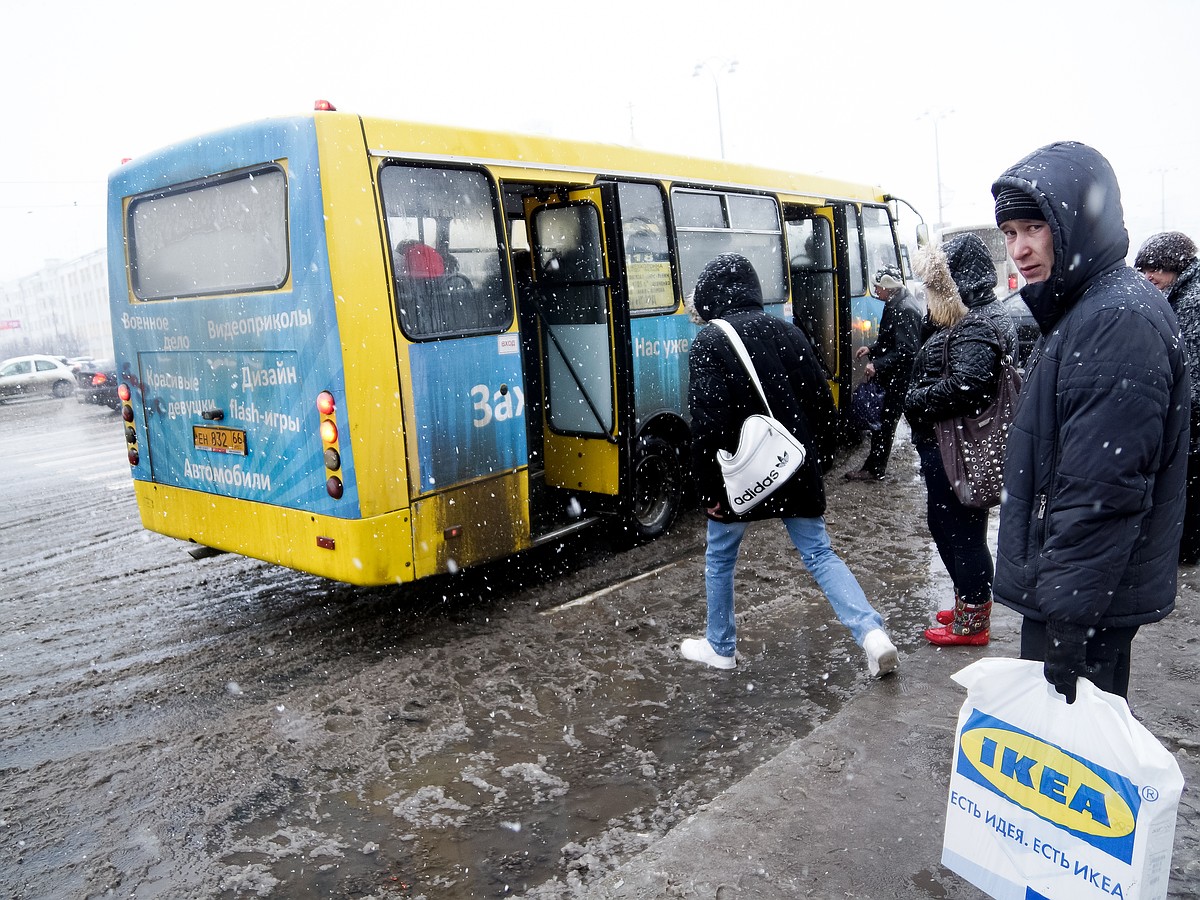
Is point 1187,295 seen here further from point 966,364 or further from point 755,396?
point 755,396

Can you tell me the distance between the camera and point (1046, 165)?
2.17 metres

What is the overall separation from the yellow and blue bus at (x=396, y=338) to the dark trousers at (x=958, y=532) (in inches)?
99.4

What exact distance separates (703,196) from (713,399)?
4032mm

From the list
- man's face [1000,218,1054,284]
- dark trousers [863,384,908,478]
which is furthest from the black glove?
dark trousers [863,384,908,478]

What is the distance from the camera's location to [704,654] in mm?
4512

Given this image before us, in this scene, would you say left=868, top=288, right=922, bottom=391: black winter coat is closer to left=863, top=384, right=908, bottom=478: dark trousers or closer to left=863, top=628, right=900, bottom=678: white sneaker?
left=863, top=384, right=908, bottom=478: dark trousers

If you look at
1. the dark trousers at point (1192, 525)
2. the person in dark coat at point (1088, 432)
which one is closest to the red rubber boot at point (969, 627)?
the dark trousers at point (1192, 525)

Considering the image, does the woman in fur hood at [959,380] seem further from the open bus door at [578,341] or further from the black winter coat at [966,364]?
the open bus door at [578,341]

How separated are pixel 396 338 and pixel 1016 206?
342 cm

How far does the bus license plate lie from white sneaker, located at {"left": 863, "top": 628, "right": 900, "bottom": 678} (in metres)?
3.71

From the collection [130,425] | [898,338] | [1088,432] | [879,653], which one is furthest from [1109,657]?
[130,425]

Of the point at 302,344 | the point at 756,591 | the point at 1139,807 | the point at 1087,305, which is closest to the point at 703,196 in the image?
the point at 756,591

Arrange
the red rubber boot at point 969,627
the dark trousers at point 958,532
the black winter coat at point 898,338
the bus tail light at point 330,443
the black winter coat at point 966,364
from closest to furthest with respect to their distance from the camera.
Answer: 1. the black winter coat at point 966,364
2. the dark trousers at point 958,532
3. the red rubber boot at point 969,627
4. the bus tail light at point 330,443
5. the black winter coat at point 898,338

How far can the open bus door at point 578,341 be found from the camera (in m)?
6.23
